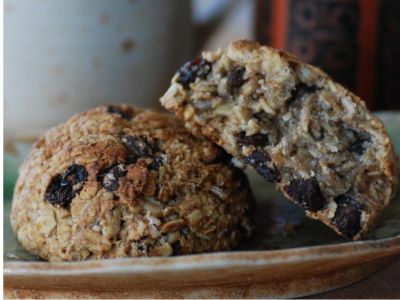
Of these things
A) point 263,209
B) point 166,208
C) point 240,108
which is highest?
point 240,108

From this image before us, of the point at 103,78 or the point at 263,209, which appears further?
the point at 103,78

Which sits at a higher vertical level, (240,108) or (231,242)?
(240,108)

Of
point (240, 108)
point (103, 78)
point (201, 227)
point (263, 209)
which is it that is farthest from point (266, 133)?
point (103, 78)

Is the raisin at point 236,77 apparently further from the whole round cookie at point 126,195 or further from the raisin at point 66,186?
the raisin at point 66,186

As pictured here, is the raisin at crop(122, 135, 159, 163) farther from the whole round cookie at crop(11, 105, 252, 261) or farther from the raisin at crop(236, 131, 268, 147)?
the raisin at crop(236, 131, 268, 147)

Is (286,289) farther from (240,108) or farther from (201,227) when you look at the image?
(240,108)

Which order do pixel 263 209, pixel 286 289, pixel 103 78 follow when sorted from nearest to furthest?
pixel 286 289 → pixel 263 209 → pixel 103 78

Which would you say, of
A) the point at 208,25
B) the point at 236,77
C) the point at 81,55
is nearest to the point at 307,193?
the point at 236,77
